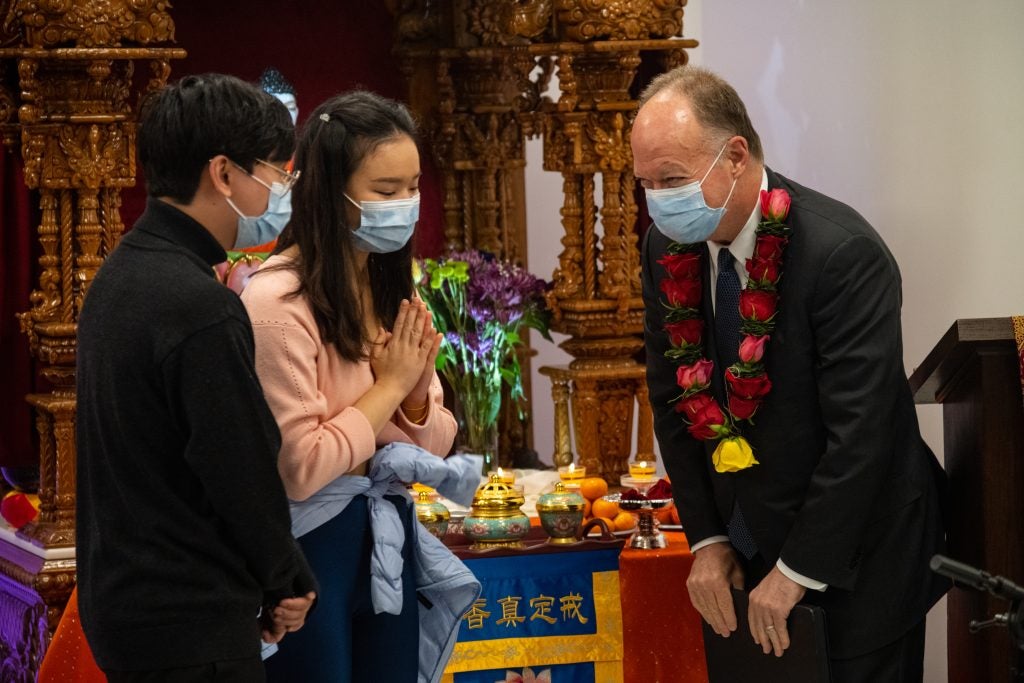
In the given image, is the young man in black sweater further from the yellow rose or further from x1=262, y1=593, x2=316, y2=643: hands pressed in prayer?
the yellow rose

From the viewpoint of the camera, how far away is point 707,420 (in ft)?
9.74

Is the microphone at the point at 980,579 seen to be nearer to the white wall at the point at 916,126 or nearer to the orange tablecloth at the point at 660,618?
the orange tablecloth at the point at 660,618

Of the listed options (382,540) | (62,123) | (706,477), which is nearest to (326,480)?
(382,540)

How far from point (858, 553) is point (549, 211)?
4078 mm

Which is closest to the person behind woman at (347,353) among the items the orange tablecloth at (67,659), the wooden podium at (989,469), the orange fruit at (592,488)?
the wooden podium at (989,469)

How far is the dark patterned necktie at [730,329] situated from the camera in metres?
3.02

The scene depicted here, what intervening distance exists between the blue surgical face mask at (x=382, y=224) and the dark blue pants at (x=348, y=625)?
49 centimetres

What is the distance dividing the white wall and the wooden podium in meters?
1.48

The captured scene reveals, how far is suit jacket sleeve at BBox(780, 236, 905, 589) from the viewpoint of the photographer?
2789 mm

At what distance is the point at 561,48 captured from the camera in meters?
4.61

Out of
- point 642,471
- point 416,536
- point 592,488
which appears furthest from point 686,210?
point 642,471

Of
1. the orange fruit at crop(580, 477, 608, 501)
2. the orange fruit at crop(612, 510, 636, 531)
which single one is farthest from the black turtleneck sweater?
the orange fruit at crop(580, 477, 608, 501)

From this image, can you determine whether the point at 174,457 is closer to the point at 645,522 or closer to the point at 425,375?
the point at 425,375

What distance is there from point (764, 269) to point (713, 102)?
1.15ft
